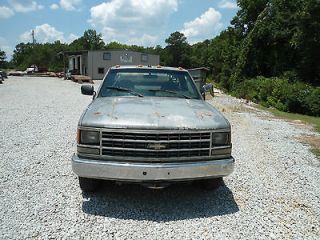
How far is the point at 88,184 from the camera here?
4.95 metres

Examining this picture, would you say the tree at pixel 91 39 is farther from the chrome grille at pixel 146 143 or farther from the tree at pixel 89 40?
the chrome grille at pixel 146 143

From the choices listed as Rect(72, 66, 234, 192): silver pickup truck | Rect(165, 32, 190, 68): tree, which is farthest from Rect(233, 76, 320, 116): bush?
Rect(165, 32, 190, 68): tree

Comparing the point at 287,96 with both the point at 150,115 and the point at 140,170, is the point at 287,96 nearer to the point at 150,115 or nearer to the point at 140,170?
the point at 150,115

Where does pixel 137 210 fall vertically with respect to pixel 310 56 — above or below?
below

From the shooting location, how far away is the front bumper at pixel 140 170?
4.30 metres

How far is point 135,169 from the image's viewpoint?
4.30m

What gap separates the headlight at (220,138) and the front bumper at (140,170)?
0.32m

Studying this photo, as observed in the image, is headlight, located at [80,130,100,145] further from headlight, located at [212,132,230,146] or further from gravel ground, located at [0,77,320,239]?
headlight, located at [212,132,230,146]

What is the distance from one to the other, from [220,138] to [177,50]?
92499 mm

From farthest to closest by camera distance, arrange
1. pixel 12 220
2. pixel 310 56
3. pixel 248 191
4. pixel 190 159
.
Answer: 1. pixel 310 56
2. pixel 248 191
3. pixel 190 159
4. pixel 12 220

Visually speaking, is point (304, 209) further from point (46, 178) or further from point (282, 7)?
point (282, 7)

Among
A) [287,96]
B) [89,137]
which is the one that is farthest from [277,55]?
[89,137]

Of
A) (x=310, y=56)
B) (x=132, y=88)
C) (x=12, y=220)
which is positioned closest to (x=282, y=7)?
(x=310, y=56)

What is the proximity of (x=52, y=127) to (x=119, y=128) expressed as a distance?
6691mm
